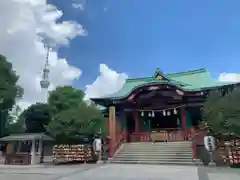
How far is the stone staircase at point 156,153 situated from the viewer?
14.8 m

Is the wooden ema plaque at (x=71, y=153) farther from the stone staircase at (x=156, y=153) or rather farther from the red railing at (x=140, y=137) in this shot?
the red railing at (x=140, y=137)

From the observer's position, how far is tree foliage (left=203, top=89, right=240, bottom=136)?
12.2m

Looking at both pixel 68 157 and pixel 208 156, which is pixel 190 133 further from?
pixel 68 157

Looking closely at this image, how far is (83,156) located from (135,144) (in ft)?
12.5

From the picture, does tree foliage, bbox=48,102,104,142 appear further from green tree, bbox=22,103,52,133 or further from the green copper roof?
green tree, bbox=22,103,52,133

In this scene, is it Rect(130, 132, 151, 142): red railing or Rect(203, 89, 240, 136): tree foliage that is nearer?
Rect(203, 89, 240, 136): tree foliage

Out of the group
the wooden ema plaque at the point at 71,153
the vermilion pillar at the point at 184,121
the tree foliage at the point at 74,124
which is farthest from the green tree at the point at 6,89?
the vermilion pillar at the point at 184,121

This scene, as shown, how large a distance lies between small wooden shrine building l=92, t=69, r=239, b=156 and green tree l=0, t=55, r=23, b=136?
42.8 ft

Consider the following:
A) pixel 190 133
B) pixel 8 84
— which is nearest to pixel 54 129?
pixel 190 133

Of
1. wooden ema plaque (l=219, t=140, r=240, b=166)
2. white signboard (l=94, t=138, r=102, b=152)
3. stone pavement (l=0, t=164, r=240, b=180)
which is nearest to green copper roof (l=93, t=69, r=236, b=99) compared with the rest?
white signboard (l=94, t=138, r=102, b=152)

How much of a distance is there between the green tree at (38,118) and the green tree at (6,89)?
3426 mm

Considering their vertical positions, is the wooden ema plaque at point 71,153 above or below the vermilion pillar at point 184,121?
below

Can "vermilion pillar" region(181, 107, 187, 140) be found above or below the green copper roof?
below

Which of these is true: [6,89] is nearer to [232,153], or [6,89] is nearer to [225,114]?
[225,114]
